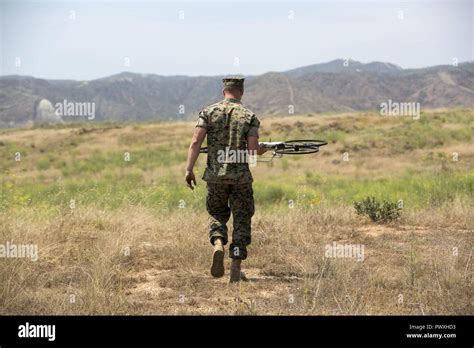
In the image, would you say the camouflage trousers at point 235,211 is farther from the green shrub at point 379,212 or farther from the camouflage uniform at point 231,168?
the green shrub at point 379,212

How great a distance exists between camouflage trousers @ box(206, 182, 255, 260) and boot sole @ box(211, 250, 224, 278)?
0.17 metres

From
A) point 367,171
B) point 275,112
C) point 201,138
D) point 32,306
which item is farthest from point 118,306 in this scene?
point 275,112

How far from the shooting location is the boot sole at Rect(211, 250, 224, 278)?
5.55 m

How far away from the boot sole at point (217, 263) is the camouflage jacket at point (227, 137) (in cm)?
72

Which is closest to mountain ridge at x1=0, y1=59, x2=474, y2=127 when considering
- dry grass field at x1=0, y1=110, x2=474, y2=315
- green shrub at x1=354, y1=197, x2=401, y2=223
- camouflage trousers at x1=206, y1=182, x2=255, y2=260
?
green shrub at x1=354, y1=197, x2=401, y2=223

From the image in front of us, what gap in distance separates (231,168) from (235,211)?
0.46m

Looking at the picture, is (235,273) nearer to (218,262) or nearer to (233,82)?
(218,262)

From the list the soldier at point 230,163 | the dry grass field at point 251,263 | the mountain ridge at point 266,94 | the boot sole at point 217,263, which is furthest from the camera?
the mountain ridge at point 266,94

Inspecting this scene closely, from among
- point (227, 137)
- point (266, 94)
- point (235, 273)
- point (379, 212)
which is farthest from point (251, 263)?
point (266, 94)

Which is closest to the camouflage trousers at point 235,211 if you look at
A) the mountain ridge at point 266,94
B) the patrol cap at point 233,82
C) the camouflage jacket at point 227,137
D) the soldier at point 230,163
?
the soldier at point 230,163

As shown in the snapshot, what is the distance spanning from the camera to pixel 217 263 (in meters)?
5.57

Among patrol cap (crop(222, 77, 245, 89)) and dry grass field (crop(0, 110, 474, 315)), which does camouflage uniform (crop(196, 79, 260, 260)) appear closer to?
patrol cap (crop(222, 77, 245, 89))

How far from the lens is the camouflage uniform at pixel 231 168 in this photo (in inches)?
225
